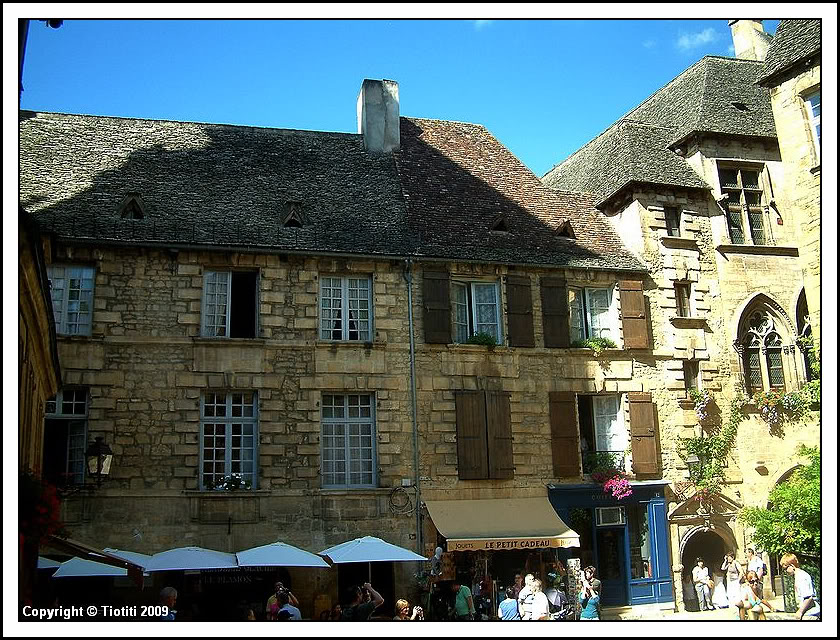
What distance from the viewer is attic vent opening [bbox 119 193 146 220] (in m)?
15.7

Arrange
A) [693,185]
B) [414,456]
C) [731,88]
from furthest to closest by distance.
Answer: [731,88] → [693,185] → [414,456]

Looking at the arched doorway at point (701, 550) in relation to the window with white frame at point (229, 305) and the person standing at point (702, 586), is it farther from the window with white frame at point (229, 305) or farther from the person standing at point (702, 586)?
the window with white frame at point (229, 305)

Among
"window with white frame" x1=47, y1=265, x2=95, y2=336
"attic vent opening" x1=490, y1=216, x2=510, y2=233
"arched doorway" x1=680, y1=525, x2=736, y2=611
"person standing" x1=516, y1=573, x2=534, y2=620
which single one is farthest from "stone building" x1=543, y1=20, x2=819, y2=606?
"window with white frame" x1=47, y1=265, x2=95, y2=336

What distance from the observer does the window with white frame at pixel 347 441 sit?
603 inches

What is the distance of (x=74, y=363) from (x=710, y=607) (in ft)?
37.5

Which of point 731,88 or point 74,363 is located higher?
point 731,88

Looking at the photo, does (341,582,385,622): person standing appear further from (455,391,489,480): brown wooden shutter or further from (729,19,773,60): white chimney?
(729,19,773,60): white chimney

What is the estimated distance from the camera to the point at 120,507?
1408 centimetres

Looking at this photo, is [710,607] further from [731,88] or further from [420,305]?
[731,88]

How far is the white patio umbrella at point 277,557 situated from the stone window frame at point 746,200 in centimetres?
1080

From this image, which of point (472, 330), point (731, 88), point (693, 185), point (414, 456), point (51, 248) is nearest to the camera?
point (51, 248)

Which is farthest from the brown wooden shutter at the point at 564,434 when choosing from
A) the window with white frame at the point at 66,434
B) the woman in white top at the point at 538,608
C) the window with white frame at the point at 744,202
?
the window with white frame at the point at 66,434

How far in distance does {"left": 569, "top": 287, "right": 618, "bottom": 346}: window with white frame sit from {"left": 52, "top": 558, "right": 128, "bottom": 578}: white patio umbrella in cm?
913

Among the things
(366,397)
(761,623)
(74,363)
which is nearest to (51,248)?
(74,363)
